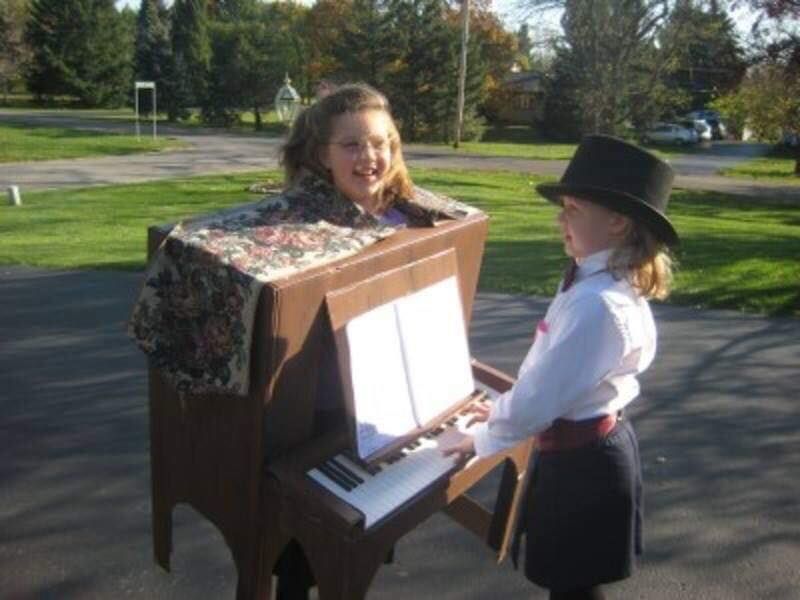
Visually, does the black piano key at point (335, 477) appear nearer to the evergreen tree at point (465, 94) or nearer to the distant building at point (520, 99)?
the evergreen tree at point (465, 94)

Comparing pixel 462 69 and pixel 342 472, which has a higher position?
pixel 462 69

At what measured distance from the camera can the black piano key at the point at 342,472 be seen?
7.52ft

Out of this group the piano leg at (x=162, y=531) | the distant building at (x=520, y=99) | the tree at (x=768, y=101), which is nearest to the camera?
the piano leg at (x=162, y=531)

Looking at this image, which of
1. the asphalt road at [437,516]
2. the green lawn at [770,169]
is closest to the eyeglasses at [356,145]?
the asphalt road at [437,516]

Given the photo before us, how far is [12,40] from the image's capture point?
4888 cm

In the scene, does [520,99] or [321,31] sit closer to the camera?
[321,31]

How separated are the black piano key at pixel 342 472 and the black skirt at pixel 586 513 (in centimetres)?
58

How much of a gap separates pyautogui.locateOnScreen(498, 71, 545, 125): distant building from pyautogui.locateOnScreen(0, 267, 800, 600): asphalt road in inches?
1961

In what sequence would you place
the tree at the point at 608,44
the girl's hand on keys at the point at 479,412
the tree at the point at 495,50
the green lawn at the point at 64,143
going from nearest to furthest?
the girl's hand on keys at the point at 479,412 → the tree at the point at 608,44 → the green lawn at the point at 64,143 → the tree at the point at 495,50

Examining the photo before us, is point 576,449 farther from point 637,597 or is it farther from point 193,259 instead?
point 637,597

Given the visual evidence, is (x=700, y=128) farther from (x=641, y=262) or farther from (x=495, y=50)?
(x=641, y=262)

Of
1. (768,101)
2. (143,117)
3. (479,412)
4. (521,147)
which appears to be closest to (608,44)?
(768,101)

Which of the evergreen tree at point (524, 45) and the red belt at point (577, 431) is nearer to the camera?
the red belt at point (577, 431)

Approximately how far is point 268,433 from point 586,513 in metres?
0.93
